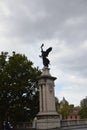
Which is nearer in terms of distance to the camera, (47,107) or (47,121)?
(47,121)

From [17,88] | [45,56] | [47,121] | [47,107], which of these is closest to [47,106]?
[47,107]

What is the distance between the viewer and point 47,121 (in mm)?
35375

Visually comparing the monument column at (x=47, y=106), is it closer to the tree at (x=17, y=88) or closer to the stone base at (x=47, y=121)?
the stone base at (x=47, y=121)

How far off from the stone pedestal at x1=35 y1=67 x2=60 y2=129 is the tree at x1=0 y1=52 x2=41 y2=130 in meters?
10.7

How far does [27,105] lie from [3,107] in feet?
14.3

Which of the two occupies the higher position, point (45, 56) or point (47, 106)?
point (45, 56)

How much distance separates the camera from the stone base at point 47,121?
35406mm

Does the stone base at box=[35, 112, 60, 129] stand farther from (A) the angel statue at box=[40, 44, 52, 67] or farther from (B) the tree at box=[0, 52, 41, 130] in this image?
(B) the tree at box=[0, 52, 41, 130]

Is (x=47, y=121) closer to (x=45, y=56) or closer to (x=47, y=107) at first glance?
(x=47, y=107)

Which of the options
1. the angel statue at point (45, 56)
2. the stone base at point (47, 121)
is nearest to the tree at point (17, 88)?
the angel statue at point (45, 56)

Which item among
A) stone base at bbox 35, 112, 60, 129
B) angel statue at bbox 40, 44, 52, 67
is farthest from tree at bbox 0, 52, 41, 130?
stone base at bbox 35, 112, 60, 129

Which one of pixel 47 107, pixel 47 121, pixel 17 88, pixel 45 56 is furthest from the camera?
pixel 17 88

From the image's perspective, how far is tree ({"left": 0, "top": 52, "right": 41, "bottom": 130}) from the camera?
4700 cm

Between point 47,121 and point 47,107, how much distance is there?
1.65 metres
